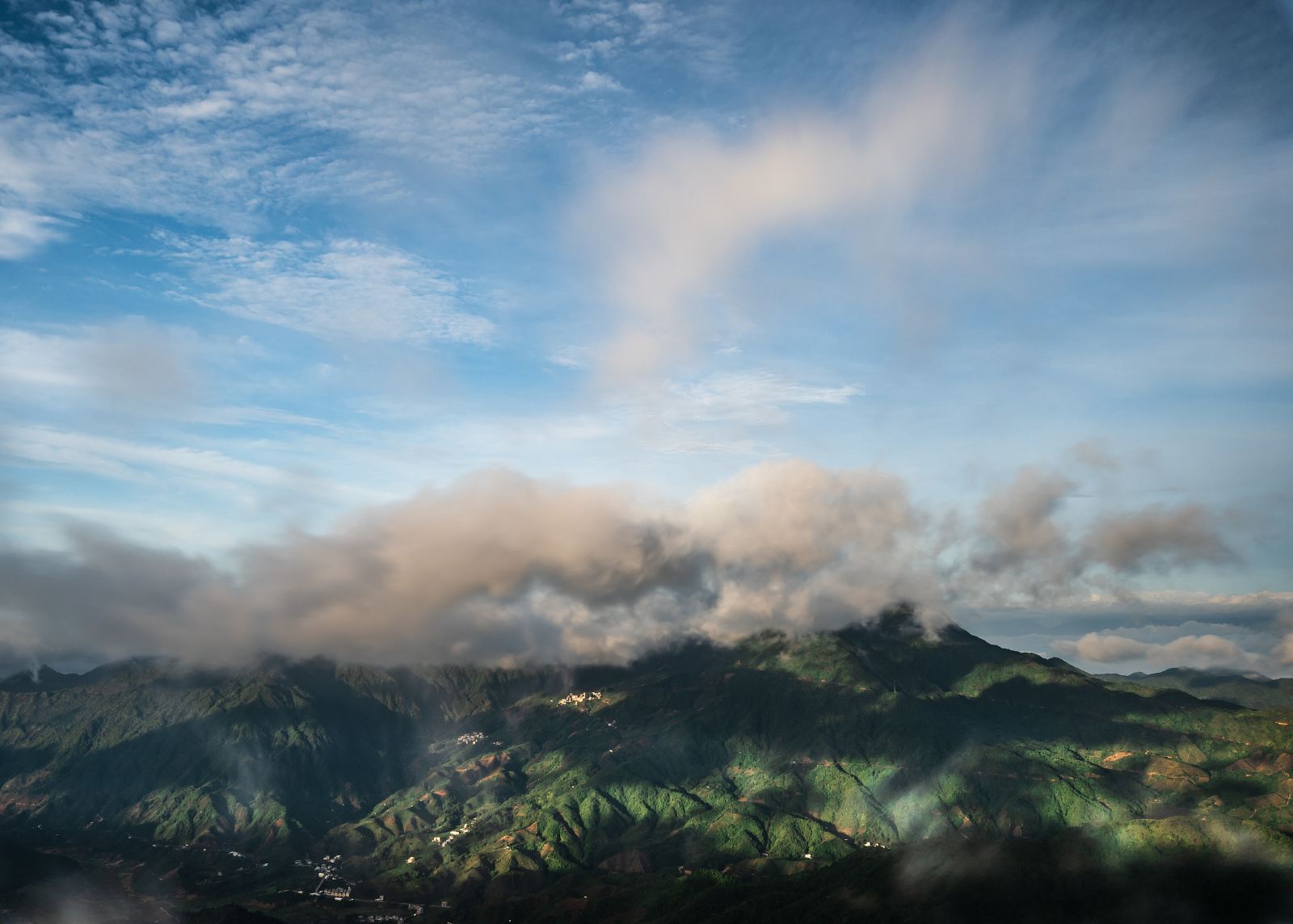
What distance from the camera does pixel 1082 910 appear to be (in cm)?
19638

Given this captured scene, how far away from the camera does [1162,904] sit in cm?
19088

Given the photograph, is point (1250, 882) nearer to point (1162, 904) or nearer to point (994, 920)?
point (1162, 904)

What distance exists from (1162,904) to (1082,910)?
16309 millimetres

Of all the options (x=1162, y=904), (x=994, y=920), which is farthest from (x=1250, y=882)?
(x=994, y=920)

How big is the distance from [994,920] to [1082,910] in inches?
754

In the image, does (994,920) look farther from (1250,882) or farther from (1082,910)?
(1250,882)

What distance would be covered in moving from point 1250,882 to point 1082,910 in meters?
37.0

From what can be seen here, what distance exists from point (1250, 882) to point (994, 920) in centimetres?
5608

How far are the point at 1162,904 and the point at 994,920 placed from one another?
35299 mm

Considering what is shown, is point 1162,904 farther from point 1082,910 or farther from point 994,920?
point 994,920

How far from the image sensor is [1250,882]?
193375mm

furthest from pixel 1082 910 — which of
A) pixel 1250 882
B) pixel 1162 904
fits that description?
pixel 1250 882

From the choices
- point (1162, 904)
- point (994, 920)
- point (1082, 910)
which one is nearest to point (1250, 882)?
point (1162, 904)

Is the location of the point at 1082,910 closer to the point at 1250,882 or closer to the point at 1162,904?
the point at 1162,904
